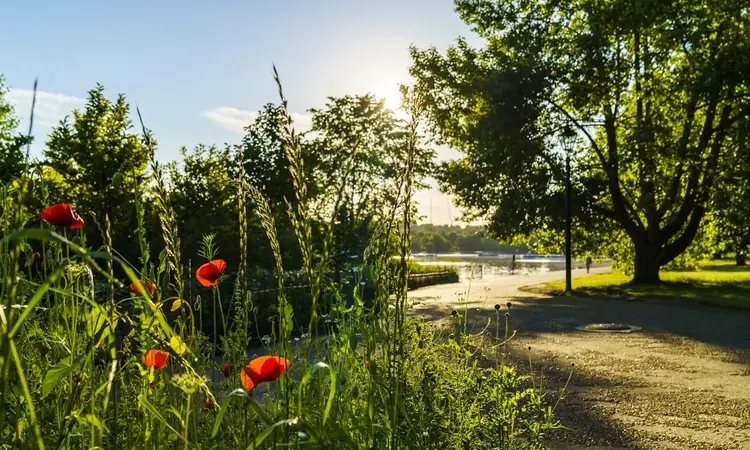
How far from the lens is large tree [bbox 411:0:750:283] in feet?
77.1

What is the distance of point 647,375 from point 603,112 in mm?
19830

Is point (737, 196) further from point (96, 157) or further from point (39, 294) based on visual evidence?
point (39, 294)

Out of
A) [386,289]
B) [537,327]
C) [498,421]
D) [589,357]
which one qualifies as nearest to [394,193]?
[386,289]

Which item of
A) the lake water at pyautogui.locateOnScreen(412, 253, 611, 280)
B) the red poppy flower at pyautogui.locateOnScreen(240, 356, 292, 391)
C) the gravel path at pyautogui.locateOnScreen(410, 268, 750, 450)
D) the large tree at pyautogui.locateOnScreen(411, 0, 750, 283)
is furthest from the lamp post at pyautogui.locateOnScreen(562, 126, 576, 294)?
the red poppy flower at pyautogui.locateOnScreen(240, 356, 292, 391)

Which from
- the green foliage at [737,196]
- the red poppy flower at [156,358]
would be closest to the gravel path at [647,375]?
the red poppy flower at [156,358]

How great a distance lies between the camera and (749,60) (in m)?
20.6

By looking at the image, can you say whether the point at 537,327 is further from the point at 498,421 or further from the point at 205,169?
the point at 205,169

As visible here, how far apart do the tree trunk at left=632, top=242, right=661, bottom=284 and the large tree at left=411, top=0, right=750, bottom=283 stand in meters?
0.04

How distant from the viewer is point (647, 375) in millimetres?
8336

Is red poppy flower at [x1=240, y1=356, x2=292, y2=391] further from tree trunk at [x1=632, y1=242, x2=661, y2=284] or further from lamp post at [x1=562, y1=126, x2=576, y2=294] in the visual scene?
tree trunk at [x1=632, y1=242, x2=661, y2=284]

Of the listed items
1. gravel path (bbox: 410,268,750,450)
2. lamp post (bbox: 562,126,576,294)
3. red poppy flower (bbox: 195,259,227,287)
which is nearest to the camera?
red poppy flower (bbox: 195,259,227,287)

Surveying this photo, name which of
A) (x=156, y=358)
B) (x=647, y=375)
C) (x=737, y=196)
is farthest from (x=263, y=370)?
(x=737, y=196)

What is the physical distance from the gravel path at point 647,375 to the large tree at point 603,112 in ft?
29.7

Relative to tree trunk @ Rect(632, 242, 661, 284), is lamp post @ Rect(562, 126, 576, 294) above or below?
above
